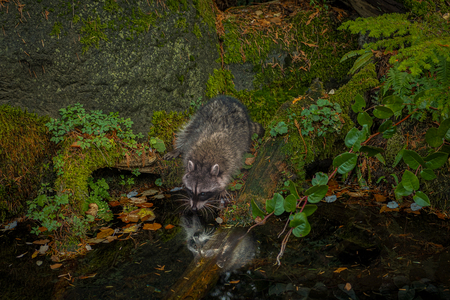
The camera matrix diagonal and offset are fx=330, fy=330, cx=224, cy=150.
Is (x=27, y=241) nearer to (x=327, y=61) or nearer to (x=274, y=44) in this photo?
(x=274, y=44)

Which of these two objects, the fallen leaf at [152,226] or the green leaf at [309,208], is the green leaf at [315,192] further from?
the fallen leaf at [152,226]

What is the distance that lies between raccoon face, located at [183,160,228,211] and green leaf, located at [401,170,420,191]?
272 centimetres

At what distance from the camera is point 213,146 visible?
18.3 ft

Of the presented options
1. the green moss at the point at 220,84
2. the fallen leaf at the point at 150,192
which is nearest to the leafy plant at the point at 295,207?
the fallen leaf at the point at 150,192

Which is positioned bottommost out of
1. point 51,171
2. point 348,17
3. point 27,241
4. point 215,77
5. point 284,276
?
point 284,276

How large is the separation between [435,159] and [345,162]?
0.81 meters

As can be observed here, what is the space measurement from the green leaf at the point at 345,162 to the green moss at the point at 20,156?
168 inches

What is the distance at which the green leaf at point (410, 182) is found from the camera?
2.77 metres

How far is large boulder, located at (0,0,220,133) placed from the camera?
5012 millimetres

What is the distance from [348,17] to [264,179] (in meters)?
4.58

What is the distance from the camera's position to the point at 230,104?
611 centimetres

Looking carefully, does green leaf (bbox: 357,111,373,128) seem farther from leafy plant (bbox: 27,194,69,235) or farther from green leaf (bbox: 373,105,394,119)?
leafy plant (bbox: 27,194,69,235)

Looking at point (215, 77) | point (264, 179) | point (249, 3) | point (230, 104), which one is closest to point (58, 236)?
point (264, 179)

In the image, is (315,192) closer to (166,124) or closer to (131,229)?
(131,229)
